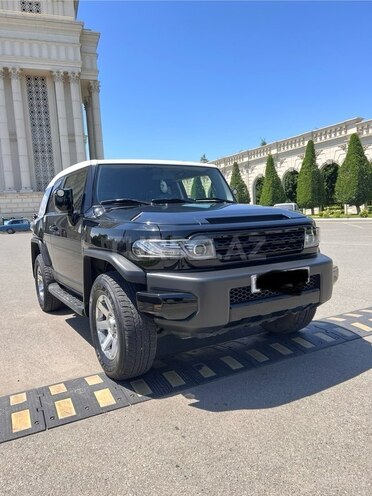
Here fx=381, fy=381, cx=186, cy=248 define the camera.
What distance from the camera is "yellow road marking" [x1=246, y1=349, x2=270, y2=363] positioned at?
142 inches

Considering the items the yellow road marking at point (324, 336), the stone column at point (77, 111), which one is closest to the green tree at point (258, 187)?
the stone column at point (77, 111)

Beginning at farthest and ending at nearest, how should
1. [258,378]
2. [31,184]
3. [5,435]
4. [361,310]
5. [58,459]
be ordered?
[31,184] < [361,310] < [258,378] < [5,435] < [58,459]

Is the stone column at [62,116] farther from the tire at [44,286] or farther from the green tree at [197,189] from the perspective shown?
the green tree at [197,189]

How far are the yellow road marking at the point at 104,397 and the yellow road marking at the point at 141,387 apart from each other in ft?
0.68

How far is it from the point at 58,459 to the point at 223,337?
232 cm

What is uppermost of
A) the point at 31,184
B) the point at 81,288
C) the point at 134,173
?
the point at 31,184

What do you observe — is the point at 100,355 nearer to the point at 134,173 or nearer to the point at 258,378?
the point at 258,378

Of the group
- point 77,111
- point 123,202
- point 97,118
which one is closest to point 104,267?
point 123,202

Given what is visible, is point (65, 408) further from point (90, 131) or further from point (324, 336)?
point (90, 131)

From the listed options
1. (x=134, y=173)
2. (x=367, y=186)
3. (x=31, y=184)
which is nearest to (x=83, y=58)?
(x=31, y=184)

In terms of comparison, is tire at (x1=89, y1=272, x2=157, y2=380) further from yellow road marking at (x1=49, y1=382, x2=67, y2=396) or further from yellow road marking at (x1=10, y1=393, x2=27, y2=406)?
yellow road marking at (x1=10, y1=393, x2=27, y2=406)

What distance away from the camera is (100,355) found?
134 inches

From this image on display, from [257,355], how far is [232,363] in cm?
31

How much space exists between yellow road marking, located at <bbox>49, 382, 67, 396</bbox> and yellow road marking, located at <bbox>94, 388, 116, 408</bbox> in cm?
31
